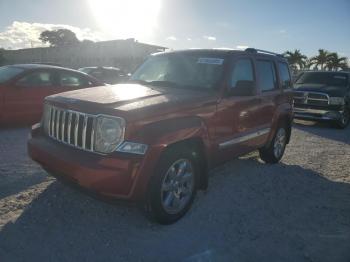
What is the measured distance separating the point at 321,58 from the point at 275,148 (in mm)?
55195

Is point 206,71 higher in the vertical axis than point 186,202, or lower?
higher

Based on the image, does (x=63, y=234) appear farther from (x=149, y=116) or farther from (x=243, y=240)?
(x=243, y=240)

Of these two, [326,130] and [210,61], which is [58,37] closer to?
[326,130]

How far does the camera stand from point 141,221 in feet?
12.8

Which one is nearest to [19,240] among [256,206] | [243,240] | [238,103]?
[243,240]

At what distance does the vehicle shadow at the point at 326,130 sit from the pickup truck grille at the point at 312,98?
0.82 meters

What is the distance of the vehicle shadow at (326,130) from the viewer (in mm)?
9919

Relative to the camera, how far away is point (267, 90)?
223 inches

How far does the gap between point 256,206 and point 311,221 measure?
0.67 meters

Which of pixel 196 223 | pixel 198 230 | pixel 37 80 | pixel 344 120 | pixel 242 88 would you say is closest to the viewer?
pixel 198 230

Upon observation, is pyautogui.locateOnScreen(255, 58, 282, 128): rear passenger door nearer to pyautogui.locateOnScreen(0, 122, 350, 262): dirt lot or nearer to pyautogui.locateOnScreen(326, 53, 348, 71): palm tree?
pyautogui.locateOnScreen(0, 122, 350, 262): dirt lot

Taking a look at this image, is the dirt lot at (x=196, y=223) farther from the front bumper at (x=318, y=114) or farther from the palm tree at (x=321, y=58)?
the palm tree at (x=321, y=58)

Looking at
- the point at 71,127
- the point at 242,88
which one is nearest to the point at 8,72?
the point at 71,127

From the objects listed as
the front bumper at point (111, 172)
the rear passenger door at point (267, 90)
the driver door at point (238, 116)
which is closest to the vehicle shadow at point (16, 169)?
the front bumper at point (111, 172)
